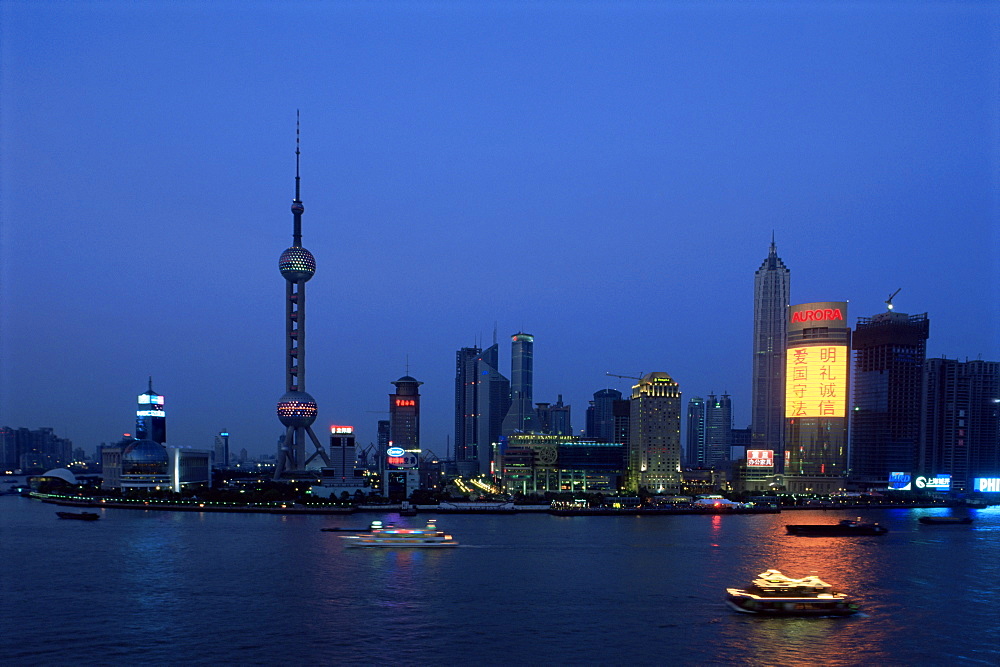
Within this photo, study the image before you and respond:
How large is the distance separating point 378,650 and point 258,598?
11950 mm

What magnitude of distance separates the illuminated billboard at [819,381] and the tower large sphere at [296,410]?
328 ft

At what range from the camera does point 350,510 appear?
101312mm

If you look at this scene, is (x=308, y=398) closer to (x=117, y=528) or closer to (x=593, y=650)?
(x=117, y=528)

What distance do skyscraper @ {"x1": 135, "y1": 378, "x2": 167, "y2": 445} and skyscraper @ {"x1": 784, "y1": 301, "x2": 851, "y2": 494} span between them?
413 ft

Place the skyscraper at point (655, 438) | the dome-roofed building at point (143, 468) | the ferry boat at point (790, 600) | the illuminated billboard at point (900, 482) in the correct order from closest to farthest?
the ferry boat at point (790, 600) → the dome-roofed building at point (143, 468) → the illuminated billboard at point (900, 482) → the skyscraper at point (655, 438)

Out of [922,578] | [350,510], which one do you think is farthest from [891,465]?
[922,578]

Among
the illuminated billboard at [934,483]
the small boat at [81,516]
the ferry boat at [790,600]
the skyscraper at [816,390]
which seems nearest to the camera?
the ferry boat at [790,600]

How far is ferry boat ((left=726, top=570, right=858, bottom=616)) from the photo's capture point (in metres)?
38.8

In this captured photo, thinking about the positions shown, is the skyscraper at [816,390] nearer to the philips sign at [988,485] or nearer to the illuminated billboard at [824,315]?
the illuminated billboard at [824,315]

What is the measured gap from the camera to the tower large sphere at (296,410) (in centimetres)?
15100

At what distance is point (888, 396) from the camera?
18650 cm

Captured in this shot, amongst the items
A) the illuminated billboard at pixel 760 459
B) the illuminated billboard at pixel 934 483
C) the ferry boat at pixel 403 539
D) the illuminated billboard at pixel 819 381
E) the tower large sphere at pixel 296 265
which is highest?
the tower large sphere at pixel 296 265

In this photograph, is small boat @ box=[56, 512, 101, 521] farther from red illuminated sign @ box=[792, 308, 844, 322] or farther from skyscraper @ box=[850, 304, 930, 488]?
skyscraper @ box=[850, 304, 930, 488]

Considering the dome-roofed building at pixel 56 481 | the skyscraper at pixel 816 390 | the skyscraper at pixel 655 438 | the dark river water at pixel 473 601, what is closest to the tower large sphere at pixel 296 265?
the dome-roofed building at pixel 56 481
